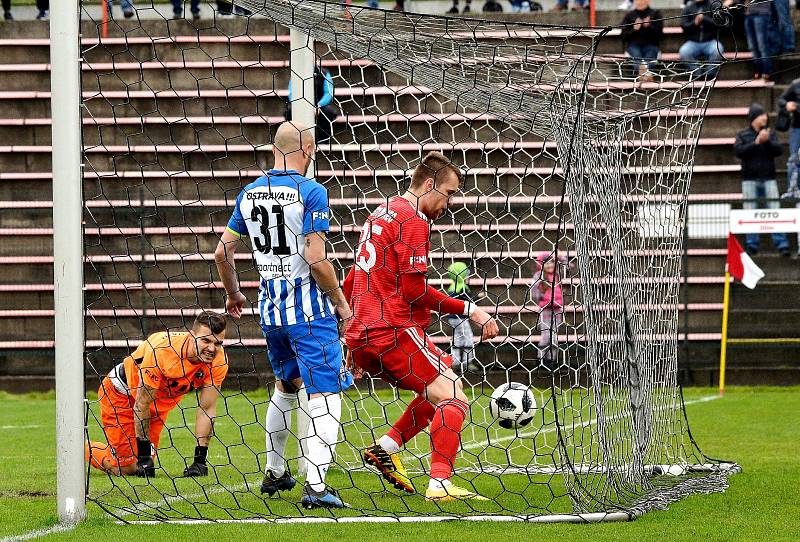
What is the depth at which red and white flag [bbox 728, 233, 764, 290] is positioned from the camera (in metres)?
14.5

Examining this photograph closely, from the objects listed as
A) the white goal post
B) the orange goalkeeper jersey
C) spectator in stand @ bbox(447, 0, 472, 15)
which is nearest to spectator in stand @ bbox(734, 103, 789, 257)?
spectator in stand @ bbox(447, 0, 472, 15)

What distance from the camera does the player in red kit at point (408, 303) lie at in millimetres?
6680

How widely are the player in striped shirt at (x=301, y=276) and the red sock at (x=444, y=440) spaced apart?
1.76ft

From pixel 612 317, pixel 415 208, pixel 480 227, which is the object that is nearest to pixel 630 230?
pixel 612 317

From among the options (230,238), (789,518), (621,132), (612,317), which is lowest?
(789,518)

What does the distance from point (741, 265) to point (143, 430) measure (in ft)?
29.4

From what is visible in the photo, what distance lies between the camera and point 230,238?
662 cm

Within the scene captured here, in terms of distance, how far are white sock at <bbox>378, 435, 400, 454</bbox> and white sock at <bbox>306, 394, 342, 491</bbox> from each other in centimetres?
63

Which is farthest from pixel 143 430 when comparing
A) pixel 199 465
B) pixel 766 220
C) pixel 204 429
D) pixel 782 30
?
pixel 782 30

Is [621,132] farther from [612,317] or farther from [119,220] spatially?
[119,220]

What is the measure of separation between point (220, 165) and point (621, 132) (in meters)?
10.1

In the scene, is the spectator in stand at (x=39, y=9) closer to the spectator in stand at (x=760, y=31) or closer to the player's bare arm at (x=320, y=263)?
the spectator in stand at (x=760, y=31)

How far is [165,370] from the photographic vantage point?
26.9 feet

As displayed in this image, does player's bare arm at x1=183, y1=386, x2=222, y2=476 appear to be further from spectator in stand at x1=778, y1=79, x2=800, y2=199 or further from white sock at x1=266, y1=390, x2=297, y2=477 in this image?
spectator in stand at x1=778, y1=79, x2=800, y2=199
